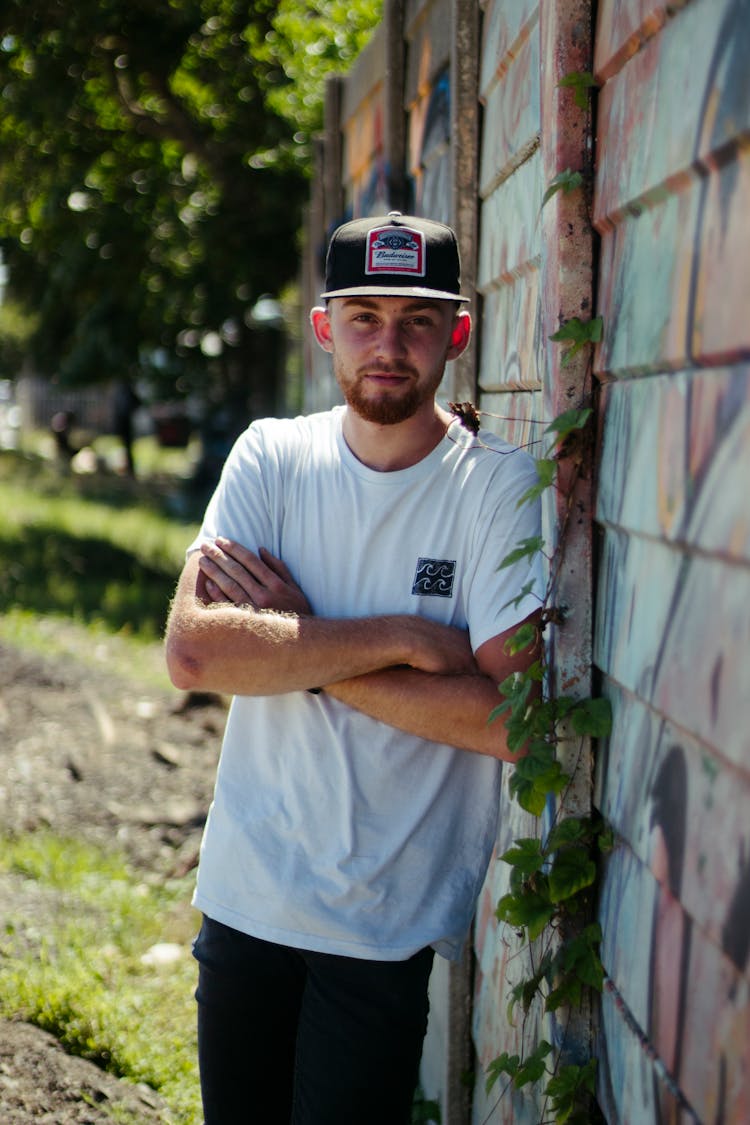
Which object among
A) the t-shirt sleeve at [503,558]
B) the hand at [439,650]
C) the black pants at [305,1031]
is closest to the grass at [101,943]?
the black pants at [305,1031]

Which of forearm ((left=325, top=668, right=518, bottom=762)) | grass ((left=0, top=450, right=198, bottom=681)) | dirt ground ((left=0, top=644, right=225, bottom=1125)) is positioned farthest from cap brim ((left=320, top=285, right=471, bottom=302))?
grass ((left=0, top=450, right=198, bottom=681))

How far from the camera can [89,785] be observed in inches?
267

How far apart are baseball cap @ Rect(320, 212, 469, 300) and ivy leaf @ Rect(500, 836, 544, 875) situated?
1.15 meters

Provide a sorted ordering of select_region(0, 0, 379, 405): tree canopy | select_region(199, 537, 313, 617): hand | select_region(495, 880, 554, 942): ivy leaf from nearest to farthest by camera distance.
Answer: select_region(495, 880, 554, 942): ivy leaf < select_region(199, 537, 313, 617): hand < select_region(0, 0, 379, 405): tree canopy

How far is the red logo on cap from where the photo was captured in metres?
2.71

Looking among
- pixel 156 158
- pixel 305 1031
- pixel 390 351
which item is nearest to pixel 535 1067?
pixel 305 1031

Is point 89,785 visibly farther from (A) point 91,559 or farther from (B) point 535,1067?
(A) point 91,559

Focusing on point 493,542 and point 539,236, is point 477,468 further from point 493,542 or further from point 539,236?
point 539,236

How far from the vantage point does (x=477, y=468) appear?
2.76 m

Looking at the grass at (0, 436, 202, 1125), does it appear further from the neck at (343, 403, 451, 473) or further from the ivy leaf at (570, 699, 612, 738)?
the ivy leaf at (570, 699, 612, 738)

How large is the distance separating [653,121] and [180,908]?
4328 millimetres

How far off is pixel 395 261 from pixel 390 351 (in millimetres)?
190

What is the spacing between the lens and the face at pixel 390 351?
9.00 feet

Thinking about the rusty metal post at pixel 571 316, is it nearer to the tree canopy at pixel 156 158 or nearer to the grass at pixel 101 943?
the grass at pixel 101 943
